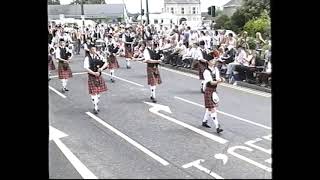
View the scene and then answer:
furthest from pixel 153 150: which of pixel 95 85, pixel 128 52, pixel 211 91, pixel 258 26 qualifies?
pixel 128 52

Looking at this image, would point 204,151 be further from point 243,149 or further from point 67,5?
point 67,5

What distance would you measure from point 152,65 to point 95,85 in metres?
1.32

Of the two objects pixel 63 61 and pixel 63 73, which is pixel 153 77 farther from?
pixel 63 61

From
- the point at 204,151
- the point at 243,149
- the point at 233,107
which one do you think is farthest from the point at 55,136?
the point at 233,107

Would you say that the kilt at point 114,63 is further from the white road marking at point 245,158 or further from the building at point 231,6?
the white road marking at point 245,158

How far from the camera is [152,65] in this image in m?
6.57

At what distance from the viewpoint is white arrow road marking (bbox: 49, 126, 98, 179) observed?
66.6 inches

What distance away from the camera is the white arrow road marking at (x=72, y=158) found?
Answer: 1691mm

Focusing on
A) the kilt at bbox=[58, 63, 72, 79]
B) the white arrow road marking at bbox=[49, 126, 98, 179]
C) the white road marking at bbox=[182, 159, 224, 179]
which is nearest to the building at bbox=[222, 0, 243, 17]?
the white road marking at bbox=[182, 159, 224, 179]

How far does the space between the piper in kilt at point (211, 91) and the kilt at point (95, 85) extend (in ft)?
4.21

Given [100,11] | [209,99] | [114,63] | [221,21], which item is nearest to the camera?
[100,11]

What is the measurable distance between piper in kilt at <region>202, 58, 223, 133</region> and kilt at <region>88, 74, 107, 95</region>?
1.28m
